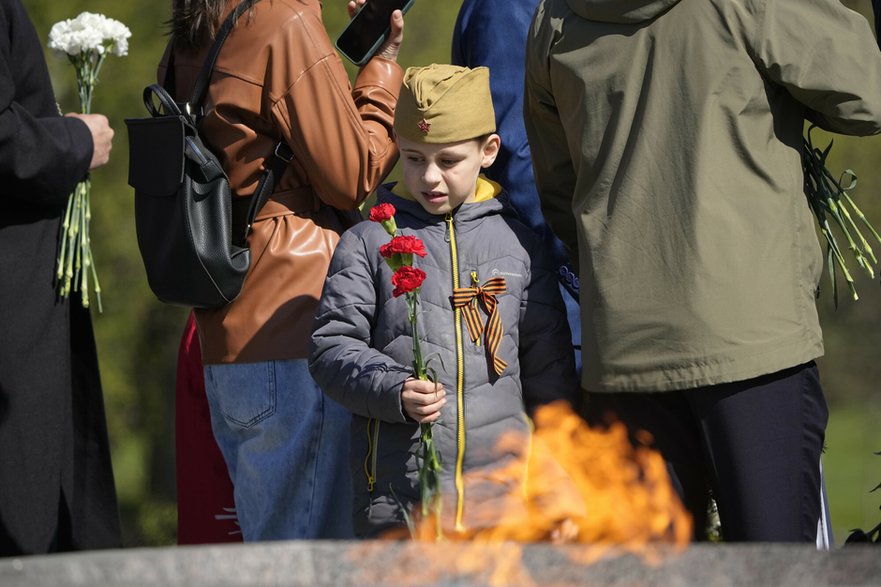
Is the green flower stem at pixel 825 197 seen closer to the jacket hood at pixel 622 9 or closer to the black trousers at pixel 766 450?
the black trousers at pixel 766 450

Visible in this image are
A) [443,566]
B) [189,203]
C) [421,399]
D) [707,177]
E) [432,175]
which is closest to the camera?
[443,566]

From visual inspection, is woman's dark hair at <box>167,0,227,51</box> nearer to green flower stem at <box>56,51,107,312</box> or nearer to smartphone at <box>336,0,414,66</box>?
smartphone at <box>336,0,414,66</box>

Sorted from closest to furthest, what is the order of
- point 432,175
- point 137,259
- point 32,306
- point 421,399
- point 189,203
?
point 421,399, point 432,175, point 189,203, point 32,306, point 137,259

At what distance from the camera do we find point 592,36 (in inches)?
112

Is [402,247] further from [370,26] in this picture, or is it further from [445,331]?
[370,26]

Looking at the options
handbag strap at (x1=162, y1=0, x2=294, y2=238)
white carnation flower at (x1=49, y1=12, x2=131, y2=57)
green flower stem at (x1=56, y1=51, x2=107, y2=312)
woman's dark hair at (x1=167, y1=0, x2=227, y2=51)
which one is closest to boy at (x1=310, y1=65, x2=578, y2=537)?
handbag strap at (x1=162, y1=0, x2=294, y2=238)

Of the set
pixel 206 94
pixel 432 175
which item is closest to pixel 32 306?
pixel 206 94

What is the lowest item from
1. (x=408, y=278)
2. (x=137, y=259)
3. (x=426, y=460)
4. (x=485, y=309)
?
(x=137, y=259)

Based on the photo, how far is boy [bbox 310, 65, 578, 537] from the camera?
293cm

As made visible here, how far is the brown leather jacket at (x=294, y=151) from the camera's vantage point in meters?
3.22

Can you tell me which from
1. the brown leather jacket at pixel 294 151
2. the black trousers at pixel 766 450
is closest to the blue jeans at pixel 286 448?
the brown leather jacket at pixel 294 151

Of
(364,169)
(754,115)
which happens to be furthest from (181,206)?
(754,115)

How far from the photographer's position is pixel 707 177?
106 inches

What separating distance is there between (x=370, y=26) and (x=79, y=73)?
873mm
